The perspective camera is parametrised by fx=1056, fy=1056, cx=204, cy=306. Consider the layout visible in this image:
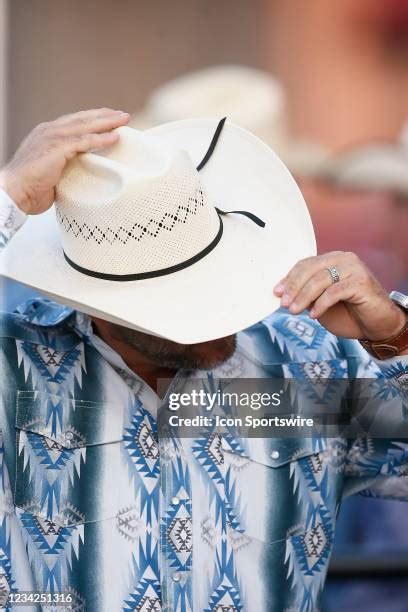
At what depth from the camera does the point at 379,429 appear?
201 cm

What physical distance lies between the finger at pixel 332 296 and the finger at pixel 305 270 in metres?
0.02

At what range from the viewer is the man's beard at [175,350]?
1.86 m

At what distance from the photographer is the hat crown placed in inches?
65.7

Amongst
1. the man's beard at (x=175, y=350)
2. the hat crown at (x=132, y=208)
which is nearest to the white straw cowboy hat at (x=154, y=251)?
the hat crown at (x=132, y=208)

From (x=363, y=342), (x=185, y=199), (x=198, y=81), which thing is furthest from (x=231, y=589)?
(x=198, y=81)

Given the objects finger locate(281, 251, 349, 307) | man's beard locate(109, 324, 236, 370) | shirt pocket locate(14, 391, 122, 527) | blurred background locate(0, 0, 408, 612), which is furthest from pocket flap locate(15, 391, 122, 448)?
blurred background locate(0, 0, 408, 612)

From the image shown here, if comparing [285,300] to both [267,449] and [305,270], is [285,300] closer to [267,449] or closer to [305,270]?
[305,270]

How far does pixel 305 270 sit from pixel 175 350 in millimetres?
277

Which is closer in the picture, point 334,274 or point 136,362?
point 334,274

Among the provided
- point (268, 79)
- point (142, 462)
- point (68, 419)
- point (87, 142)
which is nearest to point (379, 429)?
point (142, 462)

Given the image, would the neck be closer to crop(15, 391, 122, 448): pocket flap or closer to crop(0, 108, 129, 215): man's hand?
crop(15, 391, 122, 448): pocket flap

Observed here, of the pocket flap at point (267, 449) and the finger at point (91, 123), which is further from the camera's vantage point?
the pocket flap at point (267, 449)

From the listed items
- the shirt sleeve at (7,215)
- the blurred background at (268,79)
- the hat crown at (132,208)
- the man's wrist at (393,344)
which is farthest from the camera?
the blurred background at (268,79)

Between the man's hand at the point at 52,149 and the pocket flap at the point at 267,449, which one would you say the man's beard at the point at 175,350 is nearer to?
the pocket flap at the point at 267,449
